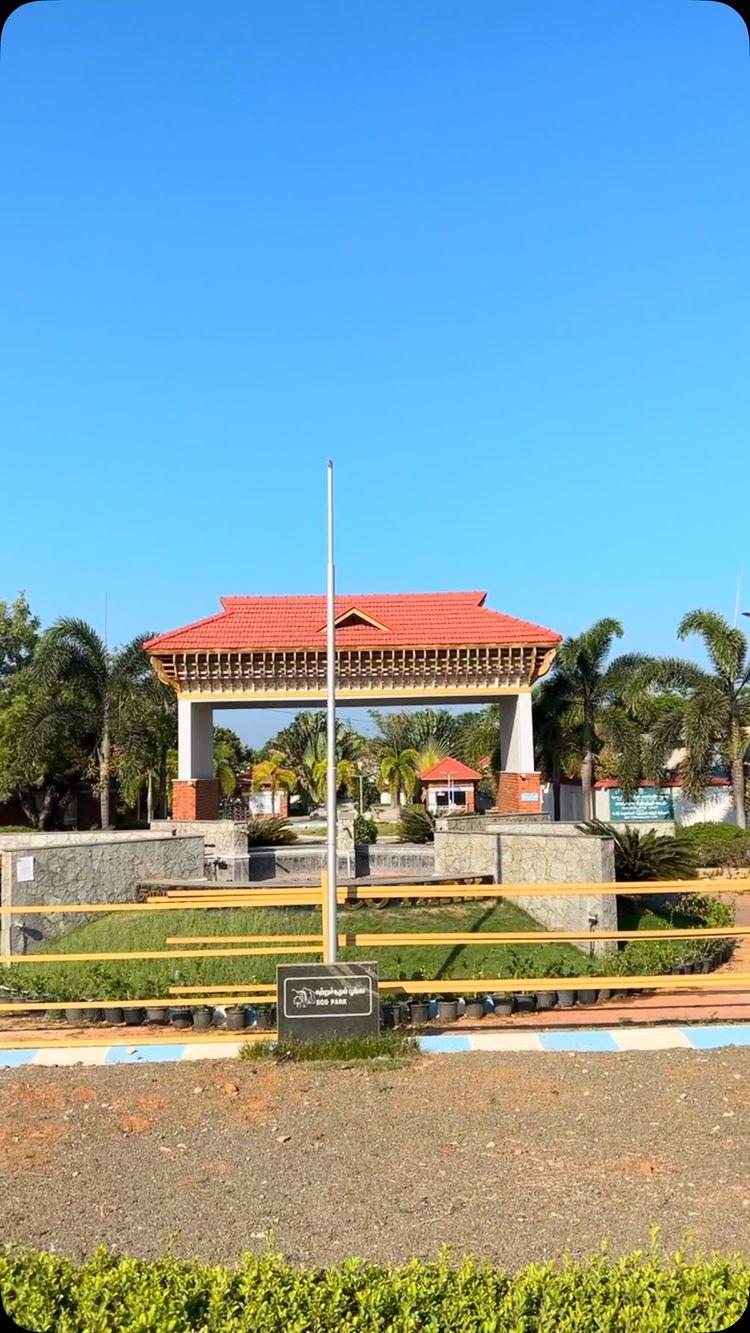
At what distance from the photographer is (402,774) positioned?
5688cm

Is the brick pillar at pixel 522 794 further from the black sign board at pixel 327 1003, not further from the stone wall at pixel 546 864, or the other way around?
the black sign board at pixel 327 1003

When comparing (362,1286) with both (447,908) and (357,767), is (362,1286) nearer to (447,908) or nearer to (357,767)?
(447,908)

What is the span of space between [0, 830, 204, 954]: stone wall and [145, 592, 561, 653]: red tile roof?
9515 mm

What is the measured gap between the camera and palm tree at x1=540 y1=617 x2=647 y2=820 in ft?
105

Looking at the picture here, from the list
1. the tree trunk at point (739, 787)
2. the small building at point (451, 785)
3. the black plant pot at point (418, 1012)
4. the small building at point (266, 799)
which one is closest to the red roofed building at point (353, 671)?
the tree trunk at point (739, 787)

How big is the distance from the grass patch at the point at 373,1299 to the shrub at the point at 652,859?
11.6 m

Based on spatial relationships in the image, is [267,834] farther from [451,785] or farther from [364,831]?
[451,785]

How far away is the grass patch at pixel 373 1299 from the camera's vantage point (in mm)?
3365

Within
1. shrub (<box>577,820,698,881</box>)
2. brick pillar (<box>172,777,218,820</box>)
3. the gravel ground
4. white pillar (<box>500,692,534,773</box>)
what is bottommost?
the gravel ground

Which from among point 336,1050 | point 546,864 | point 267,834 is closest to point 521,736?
point 267,834

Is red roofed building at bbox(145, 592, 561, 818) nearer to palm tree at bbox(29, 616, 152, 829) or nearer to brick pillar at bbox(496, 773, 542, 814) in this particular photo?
brick pillar at bbox(496, 773, 542, 814)

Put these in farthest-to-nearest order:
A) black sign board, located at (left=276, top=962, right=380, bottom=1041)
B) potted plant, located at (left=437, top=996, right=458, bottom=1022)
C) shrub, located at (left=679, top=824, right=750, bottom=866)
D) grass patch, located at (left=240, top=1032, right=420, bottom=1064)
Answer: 1. shrub, located at (left=679, top=824, right=750, bottom=866)
2. potted plant, located at (left=437, top=996, right=458, bottom=1022)
3. black sign board, located at (left=276, top=962, right=380, bottom=1041)
4. grass patch, located at (left=240, top=1032, right=420, bottom=1064)

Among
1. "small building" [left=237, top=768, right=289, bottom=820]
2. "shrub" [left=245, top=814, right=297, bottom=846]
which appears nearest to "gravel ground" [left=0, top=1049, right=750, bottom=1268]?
"shrub" [left=245, top=814, right=297, bottom=846]

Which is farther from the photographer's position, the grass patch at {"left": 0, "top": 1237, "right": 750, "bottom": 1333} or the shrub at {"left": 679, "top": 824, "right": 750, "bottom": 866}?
the shrub at {"left": 679, "top": 824, "right": 750, "bottom": 866}
